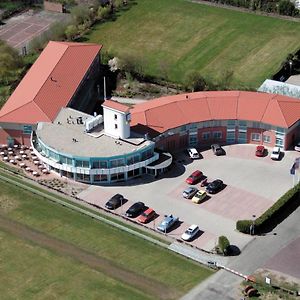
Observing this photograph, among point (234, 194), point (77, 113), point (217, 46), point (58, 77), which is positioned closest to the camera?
point (234, 194)

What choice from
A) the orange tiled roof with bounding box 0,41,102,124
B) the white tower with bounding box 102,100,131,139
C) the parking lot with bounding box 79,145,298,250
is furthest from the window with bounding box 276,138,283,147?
the orange tiled roof with bounding box 0,41,102,124

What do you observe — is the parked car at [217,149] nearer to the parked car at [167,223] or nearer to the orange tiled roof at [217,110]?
the orange tiled roof at [217,110]

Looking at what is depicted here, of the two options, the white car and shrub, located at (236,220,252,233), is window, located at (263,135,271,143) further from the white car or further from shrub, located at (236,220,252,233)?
shrub, located at (236,220,252,233)

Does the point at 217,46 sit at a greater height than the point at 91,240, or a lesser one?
greater

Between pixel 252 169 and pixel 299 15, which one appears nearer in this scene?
pixel 252 169

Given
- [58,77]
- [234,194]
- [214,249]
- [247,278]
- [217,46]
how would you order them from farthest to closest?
[217,46] → [58,77] → [234,194] → [214,249] → [247,278]

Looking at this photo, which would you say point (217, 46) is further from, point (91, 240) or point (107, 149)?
point (91, 240)

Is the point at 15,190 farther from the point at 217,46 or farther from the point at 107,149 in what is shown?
the point at 217,46

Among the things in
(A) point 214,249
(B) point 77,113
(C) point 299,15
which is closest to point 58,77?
(B) point 77,113

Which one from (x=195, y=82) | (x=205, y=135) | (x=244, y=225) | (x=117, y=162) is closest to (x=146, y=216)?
(x=117, y=162)
